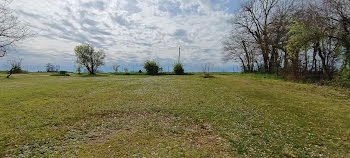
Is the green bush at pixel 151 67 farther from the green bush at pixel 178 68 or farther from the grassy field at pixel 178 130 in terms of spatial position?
the grassy field at pixel 178 130

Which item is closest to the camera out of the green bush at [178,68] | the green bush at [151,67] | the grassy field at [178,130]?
the grassy field at [178,130]

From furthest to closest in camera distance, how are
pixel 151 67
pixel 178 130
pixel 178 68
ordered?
1. pixel 151 67
2. pixel 178 68
3. pixel 178 130

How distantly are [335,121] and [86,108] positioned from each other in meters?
13.0

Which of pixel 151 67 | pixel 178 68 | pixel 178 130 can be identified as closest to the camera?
pixel 178 130

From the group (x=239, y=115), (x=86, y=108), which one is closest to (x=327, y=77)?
(x=239, y=115)

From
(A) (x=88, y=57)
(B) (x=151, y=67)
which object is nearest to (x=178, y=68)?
(B) (x=151, y=67)

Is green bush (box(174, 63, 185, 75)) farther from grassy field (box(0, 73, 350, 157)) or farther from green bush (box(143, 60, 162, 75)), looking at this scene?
grassy field (box(0, 73, 350, 157))

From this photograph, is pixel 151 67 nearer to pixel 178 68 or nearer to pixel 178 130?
pixel 178 68

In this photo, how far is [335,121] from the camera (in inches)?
271

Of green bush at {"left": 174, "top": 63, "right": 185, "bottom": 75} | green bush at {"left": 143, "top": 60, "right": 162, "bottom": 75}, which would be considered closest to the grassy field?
green bush at {"left": 174, "top": 63, "right": 185, "bottom": 75}

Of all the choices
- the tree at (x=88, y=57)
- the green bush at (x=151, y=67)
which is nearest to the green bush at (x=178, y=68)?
the green bush at (x=151, y=67)

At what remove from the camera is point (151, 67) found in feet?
143

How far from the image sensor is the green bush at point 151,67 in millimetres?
43375

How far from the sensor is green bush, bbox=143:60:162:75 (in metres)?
43.4
